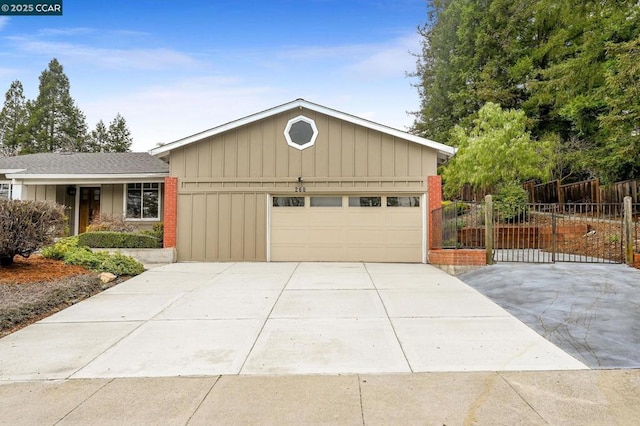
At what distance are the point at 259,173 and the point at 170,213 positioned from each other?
10.1ft

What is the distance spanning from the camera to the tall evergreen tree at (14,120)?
119 feet

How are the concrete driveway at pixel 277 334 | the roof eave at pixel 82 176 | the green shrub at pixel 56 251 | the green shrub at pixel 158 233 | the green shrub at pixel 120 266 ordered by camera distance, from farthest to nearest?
the roof eave at pixel 82 176 < the green shrub at pixel 158 233 < the green shrub at pixel 56 251 < the green shrub at pixel 120 266 < the concrete driveway at pixel 277 334

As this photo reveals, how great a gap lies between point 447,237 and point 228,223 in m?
6.61

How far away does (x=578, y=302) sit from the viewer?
6066 mm

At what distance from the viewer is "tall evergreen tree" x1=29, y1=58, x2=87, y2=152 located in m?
36.8

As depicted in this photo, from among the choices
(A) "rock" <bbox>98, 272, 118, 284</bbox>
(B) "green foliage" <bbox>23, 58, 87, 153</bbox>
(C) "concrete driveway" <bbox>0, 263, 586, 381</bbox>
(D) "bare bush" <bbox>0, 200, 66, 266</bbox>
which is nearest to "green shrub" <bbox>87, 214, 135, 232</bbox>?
(D) "bare bush" <bbox>0, 200, 66, 266</bbox>

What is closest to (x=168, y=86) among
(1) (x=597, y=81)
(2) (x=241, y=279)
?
(2) (x=241, y=279)

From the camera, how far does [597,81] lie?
15477 mm

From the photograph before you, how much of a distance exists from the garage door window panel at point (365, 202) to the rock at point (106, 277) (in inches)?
270

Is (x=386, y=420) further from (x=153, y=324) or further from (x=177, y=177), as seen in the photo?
(x=177, y=177)

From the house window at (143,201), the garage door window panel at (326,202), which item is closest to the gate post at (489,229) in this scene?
the garage door window panel at (326,202)

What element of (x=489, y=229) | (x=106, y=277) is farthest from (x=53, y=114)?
(x=489, y=229)

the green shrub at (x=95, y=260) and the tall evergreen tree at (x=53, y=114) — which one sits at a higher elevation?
the tall evergreen tree at (x=53, y=114)

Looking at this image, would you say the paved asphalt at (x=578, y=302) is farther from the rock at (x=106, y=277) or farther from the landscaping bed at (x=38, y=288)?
the rock at (x=106, y=277)
